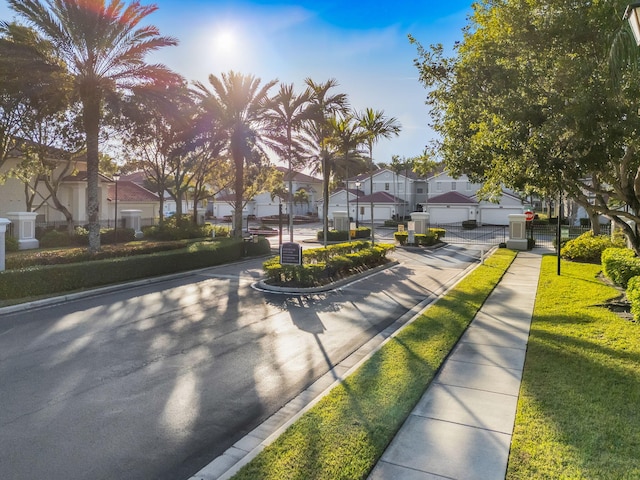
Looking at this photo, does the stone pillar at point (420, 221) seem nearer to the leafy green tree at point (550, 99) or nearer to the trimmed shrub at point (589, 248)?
the trimmed shrub at point (589, 248)

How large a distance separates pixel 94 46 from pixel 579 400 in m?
18.6

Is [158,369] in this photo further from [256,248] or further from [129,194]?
[129,194]

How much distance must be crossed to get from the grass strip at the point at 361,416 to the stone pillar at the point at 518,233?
21206 mm

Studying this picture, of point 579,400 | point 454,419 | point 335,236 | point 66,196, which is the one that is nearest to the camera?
point 454,419

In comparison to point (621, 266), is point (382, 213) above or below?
above

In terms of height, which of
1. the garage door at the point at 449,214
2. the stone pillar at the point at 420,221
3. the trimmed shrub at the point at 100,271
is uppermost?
the garage door at the point at 449,214

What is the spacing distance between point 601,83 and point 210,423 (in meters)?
9.26

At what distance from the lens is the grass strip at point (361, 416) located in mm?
4520

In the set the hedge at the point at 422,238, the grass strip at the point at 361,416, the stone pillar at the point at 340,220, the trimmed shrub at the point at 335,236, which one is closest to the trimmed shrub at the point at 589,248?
the hedge at the point at 422,238

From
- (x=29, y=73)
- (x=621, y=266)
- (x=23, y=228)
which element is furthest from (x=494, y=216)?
(x=29, y=73)

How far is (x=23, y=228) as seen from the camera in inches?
962

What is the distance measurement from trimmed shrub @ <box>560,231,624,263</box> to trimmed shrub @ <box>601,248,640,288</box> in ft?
19.8

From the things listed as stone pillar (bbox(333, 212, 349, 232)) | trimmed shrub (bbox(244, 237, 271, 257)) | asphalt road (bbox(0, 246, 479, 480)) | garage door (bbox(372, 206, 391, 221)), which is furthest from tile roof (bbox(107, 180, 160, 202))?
garage door (bbox(372, 206, 391, 221))

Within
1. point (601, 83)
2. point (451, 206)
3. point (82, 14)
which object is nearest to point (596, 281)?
point (601, 83)
